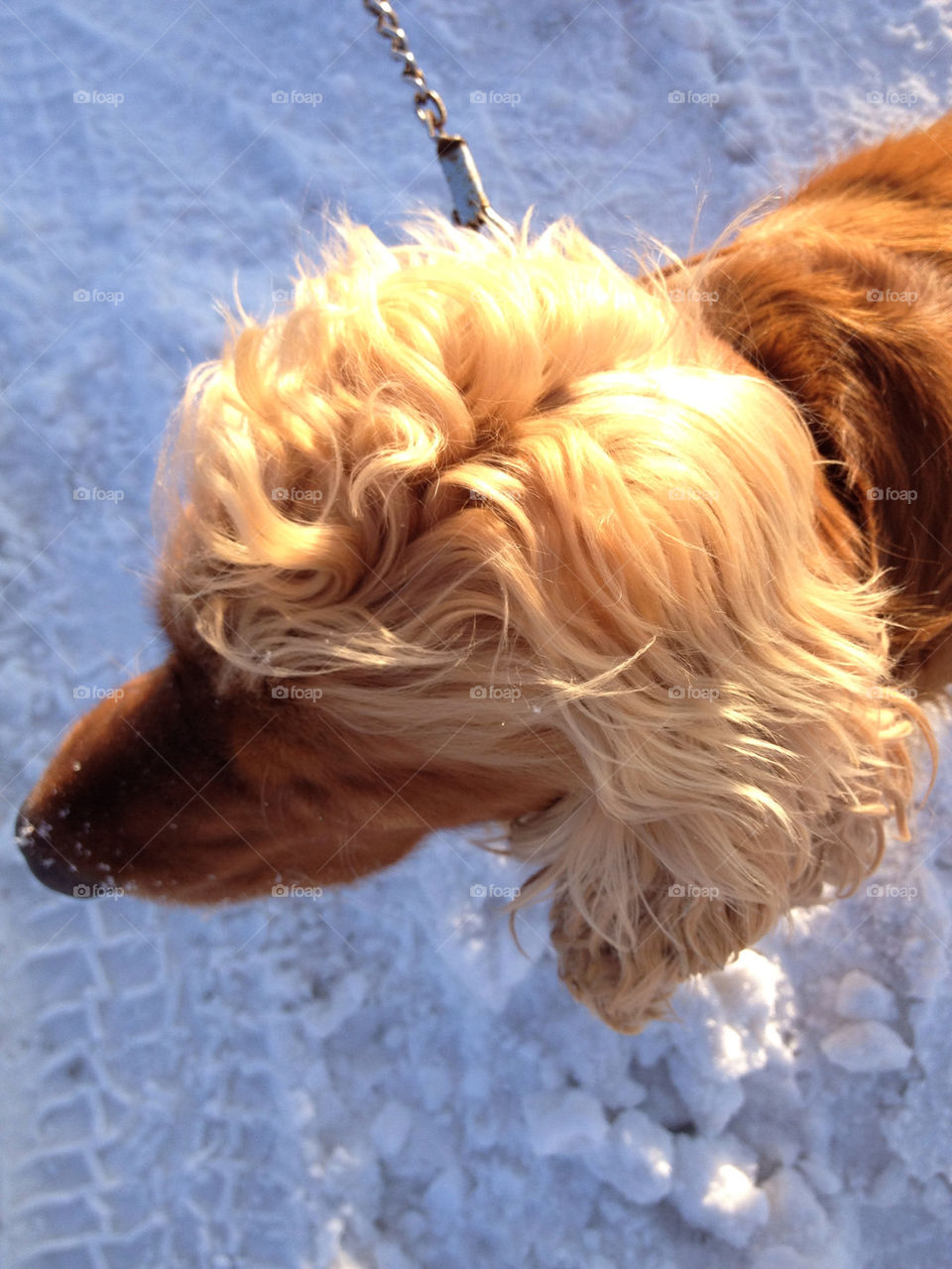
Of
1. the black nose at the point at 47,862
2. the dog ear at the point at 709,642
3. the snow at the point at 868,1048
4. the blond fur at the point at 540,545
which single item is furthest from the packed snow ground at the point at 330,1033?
the blond fur at the point at 540,545

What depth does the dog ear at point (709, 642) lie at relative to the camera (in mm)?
1331

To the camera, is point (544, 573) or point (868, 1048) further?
point (868, 1048)

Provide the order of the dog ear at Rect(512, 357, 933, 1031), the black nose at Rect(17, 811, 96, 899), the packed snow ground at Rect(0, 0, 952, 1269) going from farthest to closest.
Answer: the packed snow ground at Rect(0, 0, 952, 1269)
the black nose at Rect(17, 811, 96, 899)
the dog ear at Rect(512, 357, 933, 1031)

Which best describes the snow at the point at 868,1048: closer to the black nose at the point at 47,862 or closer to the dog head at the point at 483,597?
the dog head at the point at 483,597

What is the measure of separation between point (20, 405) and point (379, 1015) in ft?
7.31

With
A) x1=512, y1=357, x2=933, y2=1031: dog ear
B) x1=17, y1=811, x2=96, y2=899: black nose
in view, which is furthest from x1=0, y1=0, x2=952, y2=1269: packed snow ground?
x1=512, y1=357, x2=933, y2=1031: dog ear

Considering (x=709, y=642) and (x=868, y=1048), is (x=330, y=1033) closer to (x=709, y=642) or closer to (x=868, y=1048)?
(x=868, y=1048)

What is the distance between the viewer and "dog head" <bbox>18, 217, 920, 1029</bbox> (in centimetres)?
135

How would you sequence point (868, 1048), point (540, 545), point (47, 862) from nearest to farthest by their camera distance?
point (540, 545), point (47, 862), point (868, 1048)

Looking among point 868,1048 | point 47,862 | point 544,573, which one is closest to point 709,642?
point 544,573

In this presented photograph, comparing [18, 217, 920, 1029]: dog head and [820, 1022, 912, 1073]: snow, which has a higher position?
[18, 217, 920, 1029]: dog head

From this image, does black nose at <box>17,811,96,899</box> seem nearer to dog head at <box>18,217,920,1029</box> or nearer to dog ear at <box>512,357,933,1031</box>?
dog head at <box>18,217,920,1029</box>

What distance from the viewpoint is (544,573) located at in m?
1.34

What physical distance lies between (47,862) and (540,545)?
1.09 m
